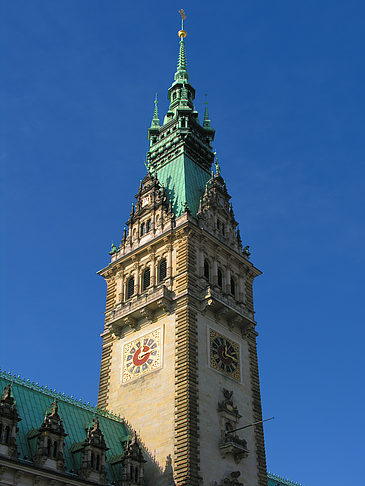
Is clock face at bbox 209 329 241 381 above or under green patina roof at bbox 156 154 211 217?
under

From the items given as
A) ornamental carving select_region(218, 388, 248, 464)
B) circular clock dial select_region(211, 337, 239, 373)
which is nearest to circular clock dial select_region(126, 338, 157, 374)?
circular clock dial select_region(211, 337, 239, 373)

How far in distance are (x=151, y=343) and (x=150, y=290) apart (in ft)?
15.4

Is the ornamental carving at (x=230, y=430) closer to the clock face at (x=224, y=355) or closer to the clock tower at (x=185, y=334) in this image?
the clock tower at (x=185, y=334)

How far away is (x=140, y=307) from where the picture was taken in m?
53.1

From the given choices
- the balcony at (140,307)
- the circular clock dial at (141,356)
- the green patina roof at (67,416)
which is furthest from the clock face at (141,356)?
the green patina roof at (67,416)

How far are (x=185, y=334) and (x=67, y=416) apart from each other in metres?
10.3

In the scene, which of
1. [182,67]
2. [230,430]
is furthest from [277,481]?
[182,67]

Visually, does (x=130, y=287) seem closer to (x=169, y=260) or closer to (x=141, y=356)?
(x=169, y=260)

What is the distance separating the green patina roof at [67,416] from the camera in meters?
44.0

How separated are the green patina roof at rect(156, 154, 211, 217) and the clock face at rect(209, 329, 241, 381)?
12.3m

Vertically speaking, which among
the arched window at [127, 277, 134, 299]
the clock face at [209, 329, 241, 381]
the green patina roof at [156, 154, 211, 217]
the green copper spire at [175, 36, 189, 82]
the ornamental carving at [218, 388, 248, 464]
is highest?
the green copper spire at [175, 36, 189, 82]

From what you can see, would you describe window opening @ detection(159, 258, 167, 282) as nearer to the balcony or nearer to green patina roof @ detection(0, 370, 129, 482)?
the balcony

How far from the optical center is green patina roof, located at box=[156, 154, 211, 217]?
60.3m

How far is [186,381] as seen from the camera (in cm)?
4694
